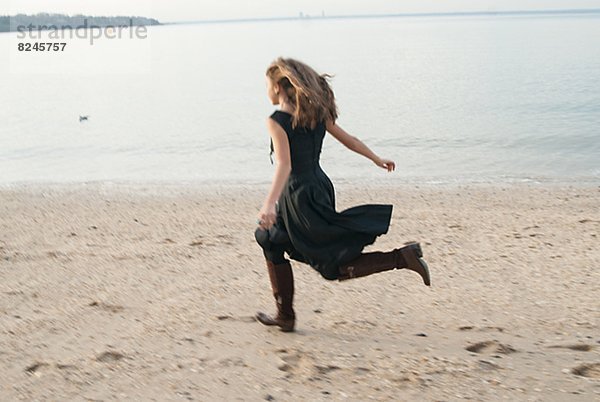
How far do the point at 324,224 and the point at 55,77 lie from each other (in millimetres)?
49251

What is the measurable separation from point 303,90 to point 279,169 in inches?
17.6

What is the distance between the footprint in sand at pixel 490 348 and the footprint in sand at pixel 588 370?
403 mm

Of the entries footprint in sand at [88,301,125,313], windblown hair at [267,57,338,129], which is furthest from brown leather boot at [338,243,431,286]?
footprint in sand at [88,301,125,313]

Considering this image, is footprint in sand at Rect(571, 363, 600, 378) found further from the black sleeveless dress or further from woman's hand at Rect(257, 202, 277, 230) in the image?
woman's hand at Rect(257, 202, 277, 230)

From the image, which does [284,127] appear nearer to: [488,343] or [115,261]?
[488,343]

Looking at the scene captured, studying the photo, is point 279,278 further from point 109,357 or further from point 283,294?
point 109,357

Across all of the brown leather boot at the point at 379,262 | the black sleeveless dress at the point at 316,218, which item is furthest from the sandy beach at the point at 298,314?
the black sleeveless dress at the point at 316,218

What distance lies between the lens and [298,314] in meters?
5.20

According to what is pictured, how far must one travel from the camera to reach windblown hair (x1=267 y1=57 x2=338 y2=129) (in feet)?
13.9

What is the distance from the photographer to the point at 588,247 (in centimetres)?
717

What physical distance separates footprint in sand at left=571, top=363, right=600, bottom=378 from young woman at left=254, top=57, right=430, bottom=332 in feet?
3.15

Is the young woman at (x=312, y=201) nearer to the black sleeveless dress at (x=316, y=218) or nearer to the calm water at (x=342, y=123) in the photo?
the black sleeveless dress at (x=316, y=218)

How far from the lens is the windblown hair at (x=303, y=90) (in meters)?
4.22

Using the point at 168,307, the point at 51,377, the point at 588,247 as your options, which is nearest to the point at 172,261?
the point at 168,307
